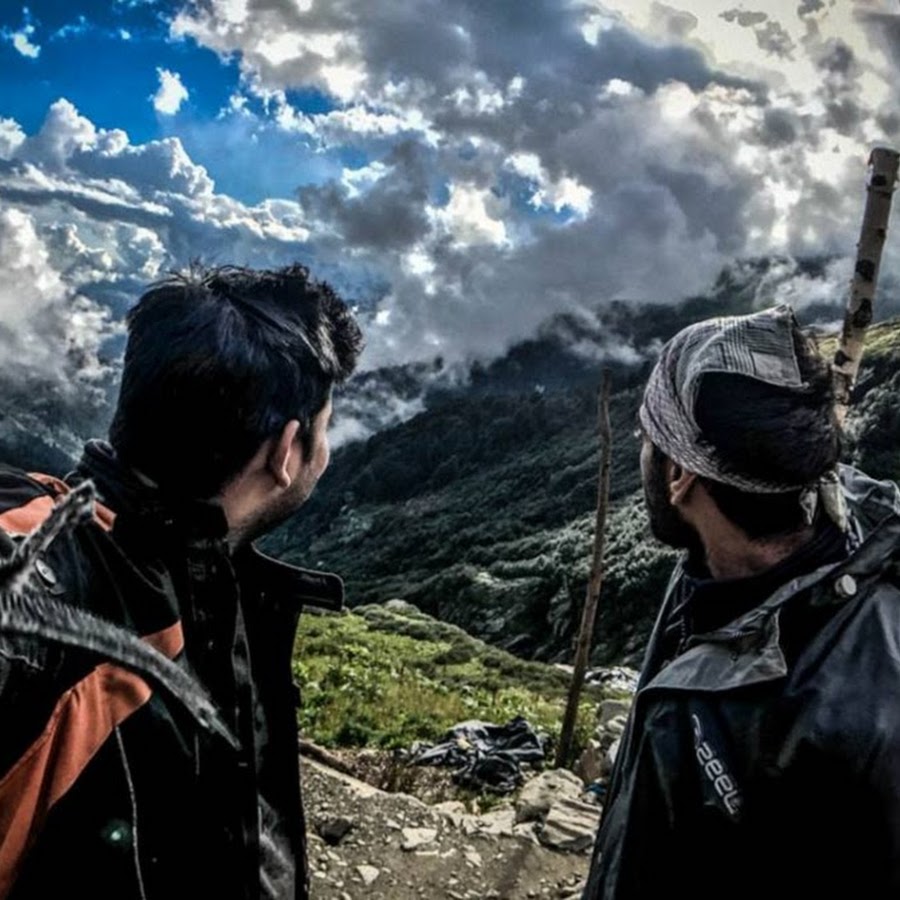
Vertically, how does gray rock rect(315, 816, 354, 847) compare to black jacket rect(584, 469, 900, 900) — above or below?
below

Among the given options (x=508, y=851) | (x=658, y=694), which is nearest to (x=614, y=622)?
(x=508, y=851)

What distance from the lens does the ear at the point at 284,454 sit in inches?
82.1

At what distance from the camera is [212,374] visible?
1905 mm

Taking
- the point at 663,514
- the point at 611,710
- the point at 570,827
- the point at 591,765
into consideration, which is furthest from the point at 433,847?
the point at 611,710

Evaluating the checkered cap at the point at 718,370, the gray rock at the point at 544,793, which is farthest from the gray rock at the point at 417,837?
the checkered cap at the point at 718,370

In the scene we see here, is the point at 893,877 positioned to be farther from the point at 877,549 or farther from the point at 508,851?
the point at 508,851

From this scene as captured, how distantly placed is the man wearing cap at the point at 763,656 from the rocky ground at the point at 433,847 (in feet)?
17.4

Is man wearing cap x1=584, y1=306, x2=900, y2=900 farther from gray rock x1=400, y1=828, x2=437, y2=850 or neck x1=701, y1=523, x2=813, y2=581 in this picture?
gray rock x1=400, y1=828, x2=437, y2=850

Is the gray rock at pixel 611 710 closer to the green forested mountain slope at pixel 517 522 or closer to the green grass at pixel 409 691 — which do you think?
the green grass at pixel 409 691

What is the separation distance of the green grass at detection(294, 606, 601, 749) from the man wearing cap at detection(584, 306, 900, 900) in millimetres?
12525

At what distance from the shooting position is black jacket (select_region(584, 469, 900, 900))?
6.66 feet

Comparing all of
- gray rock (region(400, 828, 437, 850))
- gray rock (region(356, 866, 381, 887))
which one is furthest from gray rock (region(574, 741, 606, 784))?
gray rock (region(356, 866, 381, 887))

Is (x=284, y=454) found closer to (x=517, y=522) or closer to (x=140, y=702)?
(x=140, y=702)

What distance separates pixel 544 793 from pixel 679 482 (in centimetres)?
804
